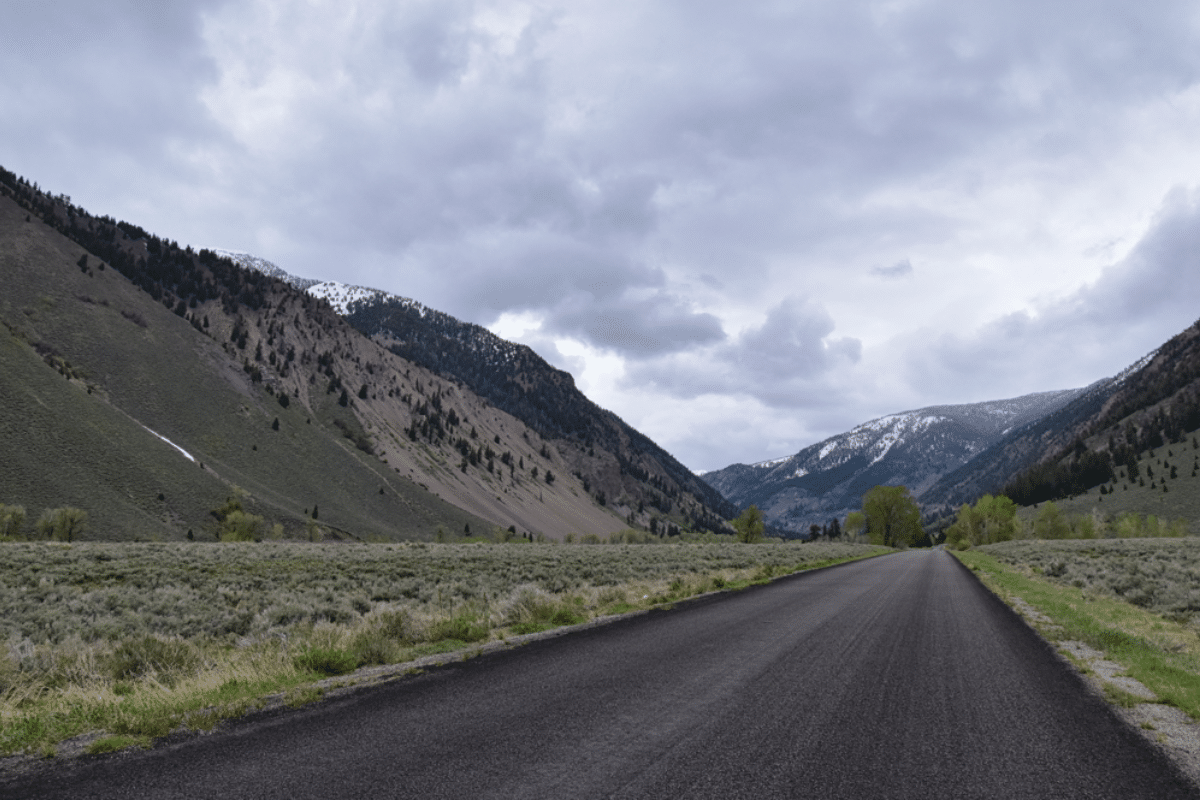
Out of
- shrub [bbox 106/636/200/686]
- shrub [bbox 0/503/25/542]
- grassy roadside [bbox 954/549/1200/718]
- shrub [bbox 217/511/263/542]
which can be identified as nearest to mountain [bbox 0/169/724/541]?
shrub [bbox 217/511/263/542]

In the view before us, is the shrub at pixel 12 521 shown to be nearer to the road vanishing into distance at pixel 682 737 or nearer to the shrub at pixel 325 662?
the shrub at pixel 325 662

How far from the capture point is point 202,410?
11819 centimetres

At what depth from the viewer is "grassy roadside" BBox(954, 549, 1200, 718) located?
28.4ft

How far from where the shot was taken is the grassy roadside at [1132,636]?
8.66 m

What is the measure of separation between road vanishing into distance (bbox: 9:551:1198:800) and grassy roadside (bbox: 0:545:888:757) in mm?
804

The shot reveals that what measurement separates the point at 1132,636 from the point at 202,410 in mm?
139918

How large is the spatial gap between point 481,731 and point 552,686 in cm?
208

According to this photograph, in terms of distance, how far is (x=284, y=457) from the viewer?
121312 millimetres

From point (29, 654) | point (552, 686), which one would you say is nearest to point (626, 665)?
point (552, 686)

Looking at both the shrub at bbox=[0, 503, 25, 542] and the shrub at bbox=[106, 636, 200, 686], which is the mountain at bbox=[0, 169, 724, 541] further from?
the shrub at bbox=[106, 636, 200, 686]

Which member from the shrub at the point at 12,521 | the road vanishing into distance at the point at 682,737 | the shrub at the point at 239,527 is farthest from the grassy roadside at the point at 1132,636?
the shrub at the point at 12,521

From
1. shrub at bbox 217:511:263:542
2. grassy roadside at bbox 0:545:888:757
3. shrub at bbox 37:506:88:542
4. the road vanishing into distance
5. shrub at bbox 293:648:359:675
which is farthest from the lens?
shrub at bbox 217:511:263:542

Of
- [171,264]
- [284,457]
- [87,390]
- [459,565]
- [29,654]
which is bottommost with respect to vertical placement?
[459,565]

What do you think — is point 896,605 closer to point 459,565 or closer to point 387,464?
point 459,565
